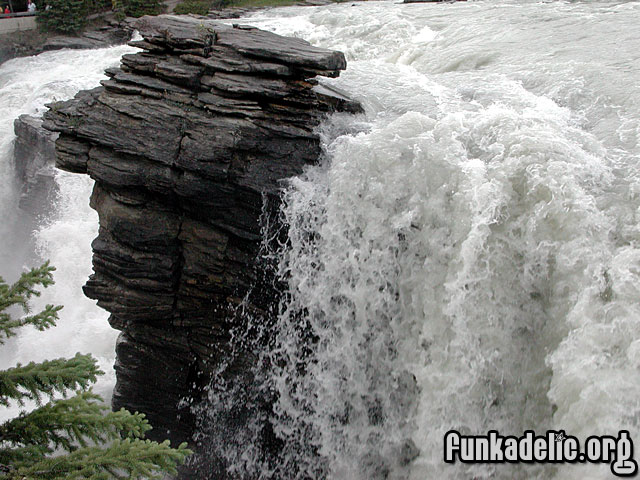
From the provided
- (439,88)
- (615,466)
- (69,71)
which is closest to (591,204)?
(615,466)

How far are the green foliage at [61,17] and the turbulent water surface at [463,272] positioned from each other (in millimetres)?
20122

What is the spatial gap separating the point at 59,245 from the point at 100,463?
12490 mm

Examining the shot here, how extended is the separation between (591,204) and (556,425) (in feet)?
9.19

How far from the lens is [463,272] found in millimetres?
7488

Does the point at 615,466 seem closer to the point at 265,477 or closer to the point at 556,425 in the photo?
the point at 556,425

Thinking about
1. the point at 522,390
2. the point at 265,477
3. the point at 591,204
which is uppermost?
the point at 591,204

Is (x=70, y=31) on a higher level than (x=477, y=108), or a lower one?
higher

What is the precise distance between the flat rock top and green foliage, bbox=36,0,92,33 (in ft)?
63.8

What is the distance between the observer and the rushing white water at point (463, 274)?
6.66 m

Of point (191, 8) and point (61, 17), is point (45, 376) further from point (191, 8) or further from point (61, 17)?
point (191, 8)

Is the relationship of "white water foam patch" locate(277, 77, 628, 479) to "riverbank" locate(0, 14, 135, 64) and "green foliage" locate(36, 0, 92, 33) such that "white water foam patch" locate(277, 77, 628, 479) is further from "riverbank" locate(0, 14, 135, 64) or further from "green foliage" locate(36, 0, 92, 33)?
"green foliage" locate(36, 0, 92, 33)

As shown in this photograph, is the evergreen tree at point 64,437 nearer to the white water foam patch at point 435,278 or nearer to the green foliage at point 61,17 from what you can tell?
the white water foam patch at point 435,278

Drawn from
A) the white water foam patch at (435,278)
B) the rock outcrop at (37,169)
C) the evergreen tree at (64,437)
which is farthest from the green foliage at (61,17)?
the evergreen tree at (64,437)

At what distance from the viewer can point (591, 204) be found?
734cm
